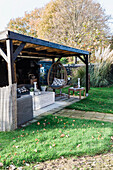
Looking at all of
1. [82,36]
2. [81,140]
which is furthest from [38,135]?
[82,36]

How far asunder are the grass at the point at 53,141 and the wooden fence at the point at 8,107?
0.60 ft

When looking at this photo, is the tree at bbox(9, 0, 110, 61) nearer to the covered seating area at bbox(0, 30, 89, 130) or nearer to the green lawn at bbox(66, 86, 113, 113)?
the covered seating area at bbox(0, 30, 89, 130)

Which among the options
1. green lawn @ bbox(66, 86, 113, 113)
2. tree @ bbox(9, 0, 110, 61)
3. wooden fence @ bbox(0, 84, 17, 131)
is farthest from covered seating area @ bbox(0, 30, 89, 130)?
tree @ bbox(9, 0, 110, 61)

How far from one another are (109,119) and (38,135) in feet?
6.45

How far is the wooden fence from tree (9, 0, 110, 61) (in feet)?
35.6

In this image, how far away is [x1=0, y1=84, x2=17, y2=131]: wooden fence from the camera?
3316 millimetres

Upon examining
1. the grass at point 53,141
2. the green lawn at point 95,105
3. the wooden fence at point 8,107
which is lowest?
the grass at point 53,141

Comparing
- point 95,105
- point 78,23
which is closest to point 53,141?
point 95,105

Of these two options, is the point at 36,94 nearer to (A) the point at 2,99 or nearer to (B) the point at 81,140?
(A) the point at 2,99

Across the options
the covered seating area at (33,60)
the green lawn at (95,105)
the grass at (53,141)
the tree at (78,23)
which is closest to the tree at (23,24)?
the tree at (78,23)

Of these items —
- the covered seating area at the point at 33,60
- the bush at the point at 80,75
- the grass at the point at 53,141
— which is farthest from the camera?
the bush at the point at 80,75

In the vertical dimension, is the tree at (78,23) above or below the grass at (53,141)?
above

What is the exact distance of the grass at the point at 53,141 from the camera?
7.81ft

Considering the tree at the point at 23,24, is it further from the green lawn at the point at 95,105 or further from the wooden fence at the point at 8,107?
the wooden fence at the point at 8,107
